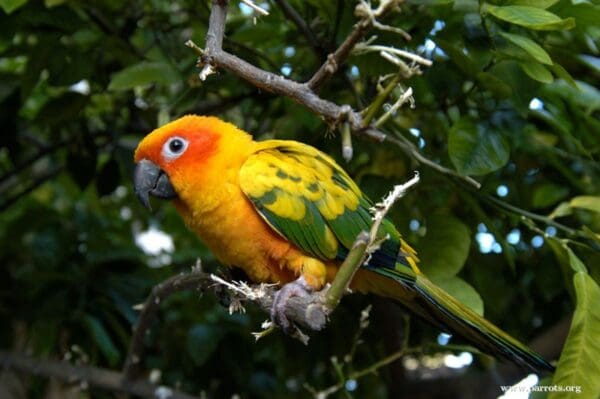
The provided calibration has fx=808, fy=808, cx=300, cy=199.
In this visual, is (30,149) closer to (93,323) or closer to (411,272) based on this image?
(93,323)

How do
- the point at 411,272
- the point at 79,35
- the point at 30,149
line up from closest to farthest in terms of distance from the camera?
the point at 411,272, the point at 79,35, the point at 30,149

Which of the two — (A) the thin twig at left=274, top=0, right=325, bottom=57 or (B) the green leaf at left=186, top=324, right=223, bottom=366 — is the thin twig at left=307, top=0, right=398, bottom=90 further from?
(B) the green leaf at left=186, top=324, right=223, bottom=366

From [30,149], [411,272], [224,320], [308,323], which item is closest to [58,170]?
[30,149]

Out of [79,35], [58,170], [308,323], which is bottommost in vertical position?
[58,170]

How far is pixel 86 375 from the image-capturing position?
2391 millimetres

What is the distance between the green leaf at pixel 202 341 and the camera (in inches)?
99.8

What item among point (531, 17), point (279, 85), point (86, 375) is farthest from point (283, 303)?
point (86, 375)

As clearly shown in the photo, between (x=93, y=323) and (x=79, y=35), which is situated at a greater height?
(x=79, y=35)

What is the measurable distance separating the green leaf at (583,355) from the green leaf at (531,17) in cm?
53

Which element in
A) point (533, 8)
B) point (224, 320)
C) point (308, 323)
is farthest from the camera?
point (224, 320)

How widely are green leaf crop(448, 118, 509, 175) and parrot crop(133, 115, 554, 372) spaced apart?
8.4 inches

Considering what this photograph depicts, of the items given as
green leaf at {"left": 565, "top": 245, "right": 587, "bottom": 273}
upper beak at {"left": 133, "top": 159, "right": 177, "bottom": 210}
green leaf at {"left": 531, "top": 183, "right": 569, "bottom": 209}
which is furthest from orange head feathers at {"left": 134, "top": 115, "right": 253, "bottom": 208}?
green leaf at {"left": 531, "top": 183, "right": 569, "bottom": 209}

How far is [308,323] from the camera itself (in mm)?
1312

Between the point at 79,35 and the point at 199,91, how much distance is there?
468 millimetres
